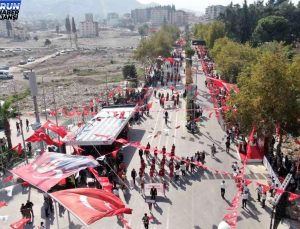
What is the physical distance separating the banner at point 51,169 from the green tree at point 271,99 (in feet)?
46.0

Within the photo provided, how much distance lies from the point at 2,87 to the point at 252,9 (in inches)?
2451

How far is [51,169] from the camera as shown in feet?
49.2

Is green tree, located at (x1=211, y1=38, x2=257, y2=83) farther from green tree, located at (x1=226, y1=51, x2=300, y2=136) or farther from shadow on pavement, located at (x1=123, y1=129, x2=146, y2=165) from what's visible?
green tree, located at (x1=226, y1=51, x2=300, y2=136)

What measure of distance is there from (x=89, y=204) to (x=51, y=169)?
3.07 m

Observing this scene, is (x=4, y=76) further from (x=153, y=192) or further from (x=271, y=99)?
(x=271, y=99)

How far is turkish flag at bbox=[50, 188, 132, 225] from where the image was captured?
1215 cm

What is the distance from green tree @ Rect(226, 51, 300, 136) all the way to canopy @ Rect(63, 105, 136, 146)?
9757 mm

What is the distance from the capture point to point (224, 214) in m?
20.7

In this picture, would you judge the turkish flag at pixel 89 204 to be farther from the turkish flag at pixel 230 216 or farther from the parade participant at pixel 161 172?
the parade participant at pixel 161 172

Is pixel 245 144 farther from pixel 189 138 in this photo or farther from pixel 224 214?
pixel 224 214

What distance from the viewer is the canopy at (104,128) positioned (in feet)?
88.6
